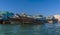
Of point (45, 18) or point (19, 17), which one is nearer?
point (45, 18)

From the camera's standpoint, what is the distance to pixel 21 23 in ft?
59.2

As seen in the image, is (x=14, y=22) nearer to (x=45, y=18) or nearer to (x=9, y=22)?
(x=9, y=22)

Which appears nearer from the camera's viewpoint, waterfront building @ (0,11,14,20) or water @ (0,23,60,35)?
water @ (0,23,60,35)

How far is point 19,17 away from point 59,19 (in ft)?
14.7

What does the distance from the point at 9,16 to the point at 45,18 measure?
4.11m

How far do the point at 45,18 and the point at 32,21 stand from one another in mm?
1415

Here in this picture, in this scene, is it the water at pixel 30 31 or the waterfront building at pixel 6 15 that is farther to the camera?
the waterfront building at pixel 6 15

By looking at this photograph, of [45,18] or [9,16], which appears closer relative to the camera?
[45,18]

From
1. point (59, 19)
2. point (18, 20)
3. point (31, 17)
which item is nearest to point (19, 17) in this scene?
point (18, 20)

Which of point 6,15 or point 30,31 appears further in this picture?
point 6,15

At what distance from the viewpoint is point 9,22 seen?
57.8 feet

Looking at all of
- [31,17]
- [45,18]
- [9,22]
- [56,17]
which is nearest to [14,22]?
[9,22]

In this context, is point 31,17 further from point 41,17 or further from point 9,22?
point 9,22

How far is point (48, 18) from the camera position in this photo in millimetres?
17375
